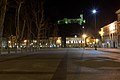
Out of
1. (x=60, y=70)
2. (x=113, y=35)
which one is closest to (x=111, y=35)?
(x=113, y=35)

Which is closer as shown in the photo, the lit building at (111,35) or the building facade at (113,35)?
the building facade at (113,35)

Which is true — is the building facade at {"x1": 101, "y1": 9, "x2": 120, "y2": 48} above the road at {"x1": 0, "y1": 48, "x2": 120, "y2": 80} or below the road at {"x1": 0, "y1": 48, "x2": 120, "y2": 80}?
above

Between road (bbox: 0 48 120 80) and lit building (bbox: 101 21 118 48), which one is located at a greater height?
lit building (bbox: 101 21 118 48)

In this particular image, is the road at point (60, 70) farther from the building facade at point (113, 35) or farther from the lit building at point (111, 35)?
the lit building at point (111, 35)

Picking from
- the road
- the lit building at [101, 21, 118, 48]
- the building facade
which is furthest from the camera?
the lit building at [101, 21, 118, 48]

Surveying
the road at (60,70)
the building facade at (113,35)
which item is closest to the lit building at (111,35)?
the building facade at (113,35)

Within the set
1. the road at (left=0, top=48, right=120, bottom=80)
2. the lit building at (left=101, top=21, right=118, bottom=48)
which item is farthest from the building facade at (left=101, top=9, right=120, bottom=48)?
the road at (left=0, top=48, right=120, bottom=80)

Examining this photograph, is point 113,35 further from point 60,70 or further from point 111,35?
point 60,70

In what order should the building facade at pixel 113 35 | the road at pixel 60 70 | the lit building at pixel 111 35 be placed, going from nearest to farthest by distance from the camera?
the road at pixel 60 70
the building facade at pixel 113 35
the lit building at pixel 111 35

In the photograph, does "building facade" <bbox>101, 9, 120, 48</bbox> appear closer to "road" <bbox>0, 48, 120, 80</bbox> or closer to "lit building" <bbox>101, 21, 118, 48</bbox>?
"lit building" <bbox>101, 21, 118, 48</bbox>

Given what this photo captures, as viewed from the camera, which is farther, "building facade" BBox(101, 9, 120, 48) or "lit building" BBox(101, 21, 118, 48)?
"lit building" BBox(101, 21, 118, 48)

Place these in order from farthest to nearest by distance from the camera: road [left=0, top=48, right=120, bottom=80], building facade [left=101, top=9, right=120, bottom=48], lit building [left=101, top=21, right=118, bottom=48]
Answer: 1. lit building [left=101, top=21, right=118, bottom=48]
2. building facade [left=101, top=9, right=120, bottom=48]
3. road [left=0, top=48, right=120, bottom=80]

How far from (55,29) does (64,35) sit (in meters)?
26.5

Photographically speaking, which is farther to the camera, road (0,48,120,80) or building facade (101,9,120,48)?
building facade (101,9,120,48)
